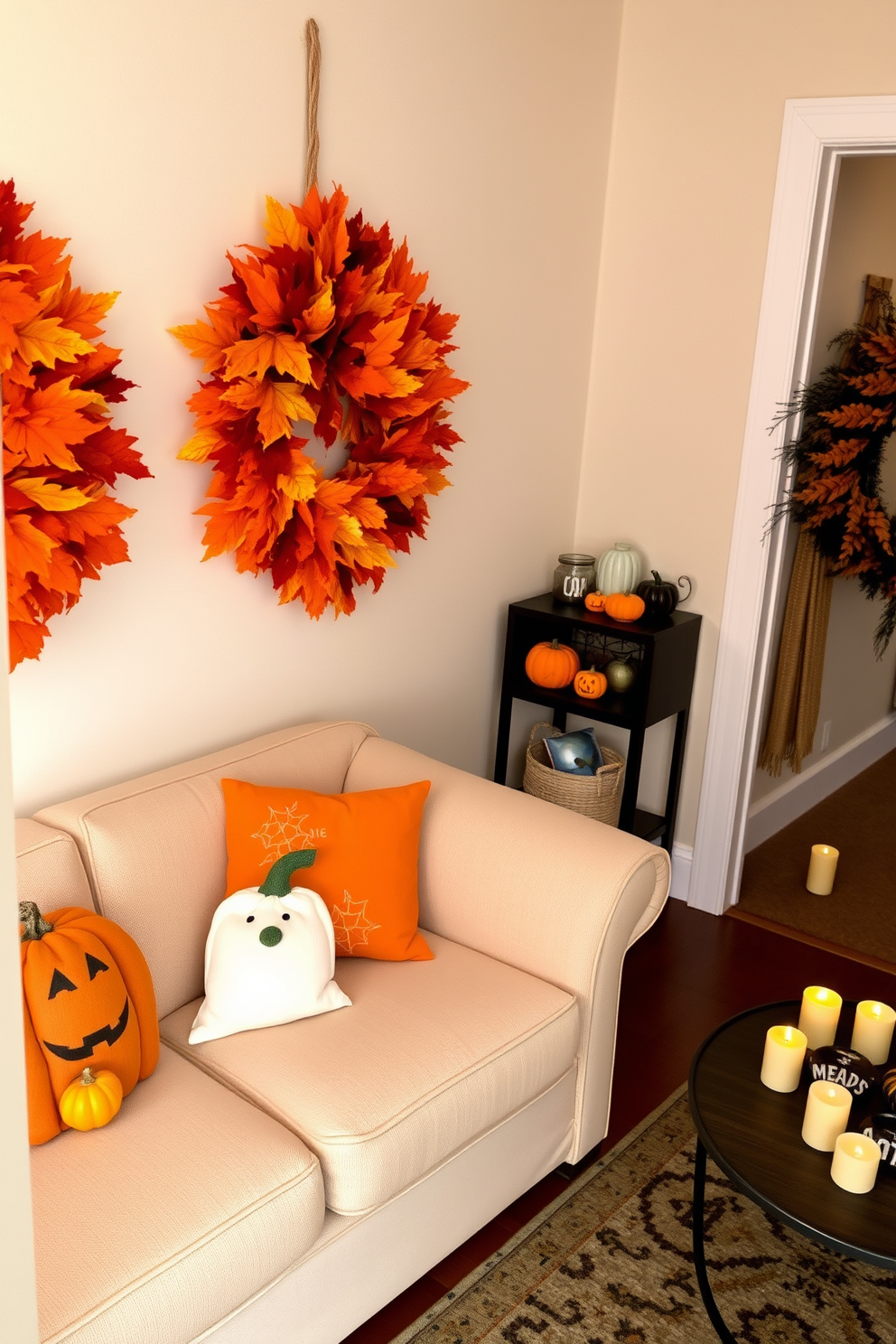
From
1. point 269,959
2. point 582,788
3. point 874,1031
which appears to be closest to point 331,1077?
point 269,959

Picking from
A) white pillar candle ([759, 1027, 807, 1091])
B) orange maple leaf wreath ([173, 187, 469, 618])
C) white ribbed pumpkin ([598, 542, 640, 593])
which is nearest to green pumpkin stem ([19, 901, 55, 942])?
orange maple leaf wreath ([173, 187, 469, 618])

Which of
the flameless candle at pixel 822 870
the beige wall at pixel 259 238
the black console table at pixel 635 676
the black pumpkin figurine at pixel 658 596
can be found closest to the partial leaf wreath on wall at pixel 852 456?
the black pumpkin figurine at pixel 658 596

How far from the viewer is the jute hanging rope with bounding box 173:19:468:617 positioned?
224 cm

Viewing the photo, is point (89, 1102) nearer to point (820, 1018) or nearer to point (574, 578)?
point (820, 1018)

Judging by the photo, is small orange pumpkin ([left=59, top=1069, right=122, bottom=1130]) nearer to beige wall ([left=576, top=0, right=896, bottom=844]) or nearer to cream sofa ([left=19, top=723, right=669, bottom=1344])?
cream sofa ([left=19, top=723, right=669, bottom=1344])

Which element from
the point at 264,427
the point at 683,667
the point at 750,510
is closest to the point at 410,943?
Result: the point at 264,427

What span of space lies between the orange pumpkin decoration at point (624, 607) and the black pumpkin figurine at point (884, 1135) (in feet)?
5.53

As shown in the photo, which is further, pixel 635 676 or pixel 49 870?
pixel 635 676

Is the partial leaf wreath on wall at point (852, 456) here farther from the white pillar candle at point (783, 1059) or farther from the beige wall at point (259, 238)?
the white pillar candle at point (783, 1059)

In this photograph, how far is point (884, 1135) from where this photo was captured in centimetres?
173

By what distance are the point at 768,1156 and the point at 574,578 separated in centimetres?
192

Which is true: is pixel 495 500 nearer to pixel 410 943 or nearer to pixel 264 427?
pixel 264 427

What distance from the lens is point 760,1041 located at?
2.05 meters

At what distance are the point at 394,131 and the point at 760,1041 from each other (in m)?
2.07
